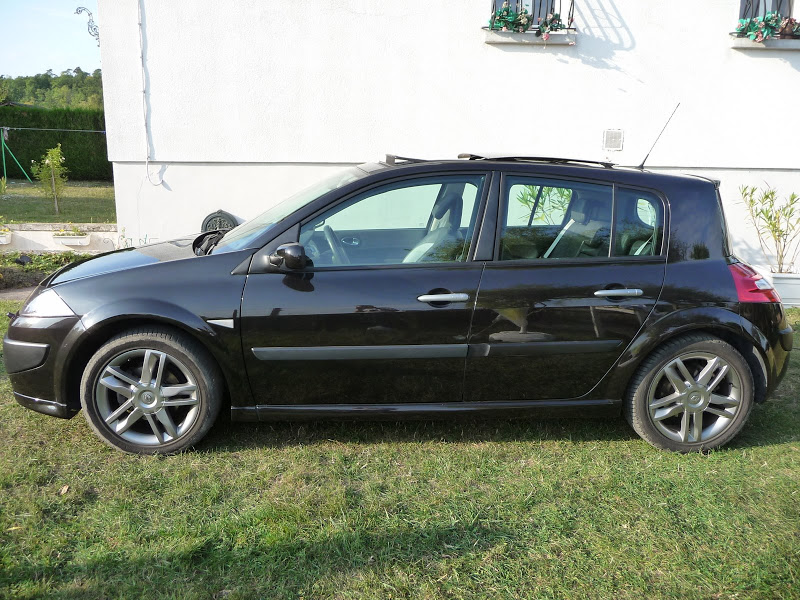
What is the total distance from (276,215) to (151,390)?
116 cm

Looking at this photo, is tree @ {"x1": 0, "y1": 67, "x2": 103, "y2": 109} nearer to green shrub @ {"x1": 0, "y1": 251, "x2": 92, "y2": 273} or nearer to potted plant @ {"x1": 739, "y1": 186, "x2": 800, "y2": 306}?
green shrub @ {"x1": 0, "y1": 251, "x2": 92, "y2": 273}

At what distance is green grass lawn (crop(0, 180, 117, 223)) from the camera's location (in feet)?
39.7

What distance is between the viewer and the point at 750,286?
12.1 feet

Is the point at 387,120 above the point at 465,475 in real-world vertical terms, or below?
above

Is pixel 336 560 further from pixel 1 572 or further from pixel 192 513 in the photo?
pixel 1 572

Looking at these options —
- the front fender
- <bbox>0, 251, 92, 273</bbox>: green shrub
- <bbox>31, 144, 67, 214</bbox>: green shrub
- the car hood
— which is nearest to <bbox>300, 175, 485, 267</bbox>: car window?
the front fender

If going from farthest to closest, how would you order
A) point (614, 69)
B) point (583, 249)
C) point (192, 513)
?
point (614, 69) → point (583, 249) → point (192, 513)

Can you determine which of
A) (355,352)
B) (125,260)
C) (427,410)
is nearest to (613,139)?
(427,410)

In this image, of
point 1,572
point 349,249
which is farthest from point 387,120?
point 1,572

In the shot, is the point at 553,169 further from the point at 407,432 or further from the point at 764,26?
the point at 764,26

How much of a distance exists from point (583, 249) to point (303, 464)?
6.15 ft

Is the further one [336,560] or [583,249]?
[583,249]

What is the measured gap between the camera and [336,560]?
270 centimetres

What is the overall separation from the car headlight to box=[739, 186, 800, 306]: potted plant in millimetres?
7206
